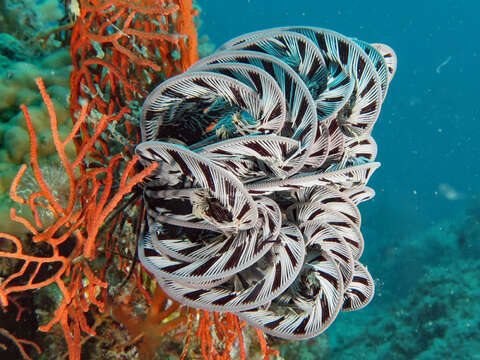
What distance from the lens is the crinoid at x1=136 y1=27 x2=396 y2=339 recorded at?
1.79 metres

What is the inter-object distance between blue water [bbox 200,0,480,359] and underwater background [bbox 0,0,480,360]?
0.21 feet

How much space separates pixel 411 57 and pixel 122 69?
7754cm

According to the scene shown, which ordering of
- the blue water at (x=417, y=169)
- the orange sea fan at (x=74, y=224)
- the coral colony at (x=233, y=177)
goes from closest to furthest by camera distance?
the orange sea fan at (x=74, y=224), the coral colony at (x=233, y=177), the blue water at (x=417, y=169)

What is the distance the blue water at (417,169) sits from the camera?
10.6 m

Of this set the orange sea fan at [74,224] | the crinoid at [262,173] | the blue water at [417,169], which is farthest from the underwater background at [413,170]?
the crinoid at [262,173]

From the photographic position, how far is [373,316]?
1298 centimetres

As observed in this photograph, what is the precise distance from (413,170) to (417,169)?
761mm

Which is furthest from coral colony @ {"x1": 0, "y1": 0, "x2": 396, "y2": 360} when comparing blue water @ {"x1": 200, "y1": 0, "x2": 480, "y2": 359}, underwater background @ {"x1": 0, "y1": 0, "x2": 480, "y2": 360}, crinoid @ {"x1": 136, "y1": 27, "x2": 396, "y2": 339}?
blue water @ {"x1": 200, "y1": 0, "x2": 480, "y2": 359}

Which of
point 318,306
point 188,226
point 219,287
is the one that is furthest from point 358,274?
point 188,226

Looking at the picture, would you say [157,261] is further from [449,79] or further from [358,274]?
[449,79]

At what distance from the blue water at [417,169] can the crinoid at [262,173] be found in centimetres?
921

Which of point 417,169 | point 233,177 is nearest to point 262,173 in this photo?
point 233,177

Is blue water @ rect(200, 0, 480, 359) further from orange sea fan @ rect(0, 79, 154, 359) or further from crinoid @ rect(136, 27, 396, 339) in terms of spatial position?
orange sea fan @ rect(0, 79, 154, 359)

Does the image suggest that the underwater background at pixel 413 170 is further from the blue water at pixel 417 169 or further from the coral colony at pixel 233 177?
the coral colony at pixel 233 177
